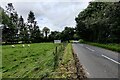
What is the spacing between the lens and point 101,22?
4519 cm

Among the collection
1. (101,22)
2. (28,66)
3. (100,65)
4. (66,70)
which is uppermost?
(101,22)

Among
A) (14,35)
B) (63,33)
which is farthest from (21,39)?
(63,33)

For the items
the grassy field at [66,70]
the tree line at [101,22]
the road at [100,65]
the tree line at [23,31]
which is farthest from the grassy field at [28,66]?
the tree line at [23,31]

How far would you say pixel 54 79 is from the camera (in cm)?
841

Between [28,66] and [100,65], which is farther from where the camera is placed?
[28,66]

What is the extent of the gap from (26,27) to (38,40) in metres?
15.8

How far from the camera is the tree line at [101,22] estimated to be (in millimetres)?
25888

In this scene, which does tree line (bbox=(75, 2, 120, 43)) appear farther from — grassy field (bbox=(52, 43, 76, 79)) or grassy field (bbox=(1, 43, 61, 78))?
grassy field (bbox=(52, 43, 76, 79))

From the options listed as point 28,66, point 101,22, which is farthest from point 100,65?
point 101,22

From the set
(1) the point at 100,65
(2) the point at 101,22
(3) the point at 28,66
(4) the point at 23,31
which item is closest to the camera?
(1) the point at 100,65

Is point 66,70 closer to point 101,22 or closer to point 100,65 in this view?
point 100,65

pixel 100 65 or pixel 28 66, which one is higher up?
pixel 100 65

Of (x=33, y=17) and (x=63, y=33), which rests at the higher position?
(x=33, y=17)

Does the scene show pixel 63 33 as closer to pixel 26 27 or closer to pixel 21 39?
pixel 26 27
